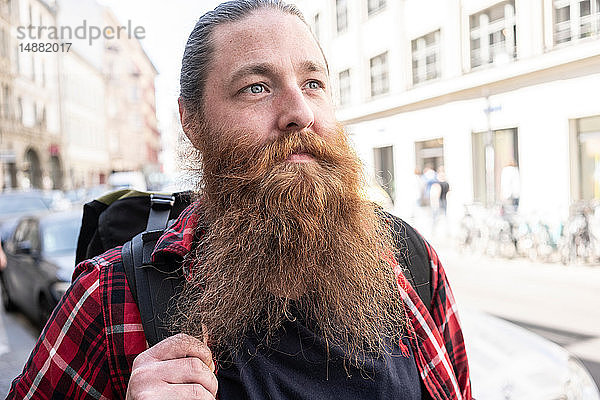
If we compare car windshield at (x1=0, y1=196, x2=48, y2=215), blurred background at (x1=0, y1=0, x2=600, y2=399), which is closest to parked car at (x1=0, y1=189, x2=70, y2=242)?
car windshield at (x1=0, y1=196, x2=48, y2=215)

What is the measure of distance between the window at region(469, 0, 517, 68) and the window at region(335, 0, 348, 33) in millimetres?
535

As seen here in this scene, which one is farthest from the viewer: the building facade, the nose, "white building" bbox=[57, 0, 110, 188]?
"white building" bbox=[57, 0, 110, 188]

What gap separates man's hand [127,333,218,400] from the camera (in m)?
0.92

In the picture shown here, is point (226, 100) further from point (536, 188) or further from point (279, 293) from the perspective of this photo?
point (536, 188)

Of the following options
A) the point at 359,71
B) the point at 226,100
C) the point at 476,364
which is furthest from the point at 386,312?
the point at 359,71

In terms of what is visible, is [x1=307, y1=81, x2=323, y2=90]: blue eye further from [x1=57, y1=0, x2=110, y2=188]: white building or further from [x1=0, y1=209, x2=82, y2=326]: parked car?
[x1=57, y1=0, x2=110, y2=188]: white building

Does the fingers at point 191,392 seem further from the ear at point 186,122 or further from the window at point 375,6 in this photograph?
the window at point 375,6

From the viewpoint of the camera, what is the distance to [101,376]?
1075 mm

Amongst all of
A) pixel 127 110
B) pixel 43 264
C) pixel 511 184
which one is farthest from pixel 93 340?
pixel 127 110

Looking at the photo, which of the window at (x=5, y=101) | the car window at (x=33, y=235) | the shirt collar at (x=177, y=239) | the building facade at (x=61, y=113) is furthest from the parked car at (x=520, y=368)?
the window at (x=5, y=101)

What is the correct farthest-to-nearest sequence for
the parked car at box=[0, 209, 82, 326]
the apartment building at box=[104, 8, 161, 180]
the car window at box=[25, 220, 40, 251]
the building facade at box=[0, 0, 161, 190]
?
the apartment building at box=[104, 8, 161, 180] → the building facade at box=[0, 0, 161, 190] → the car window at box=[25, 220, 40, 251] → the parked car at box=[0, 209, 82, 326]

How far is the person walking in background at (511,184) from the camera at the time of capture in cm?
190

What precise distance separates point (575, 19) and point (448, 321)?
0.88 metres

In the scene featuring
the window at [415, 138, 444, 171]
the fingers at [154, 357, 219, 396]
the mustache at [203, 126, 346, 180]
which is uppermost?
the window at [415, 138, 444, 171]
